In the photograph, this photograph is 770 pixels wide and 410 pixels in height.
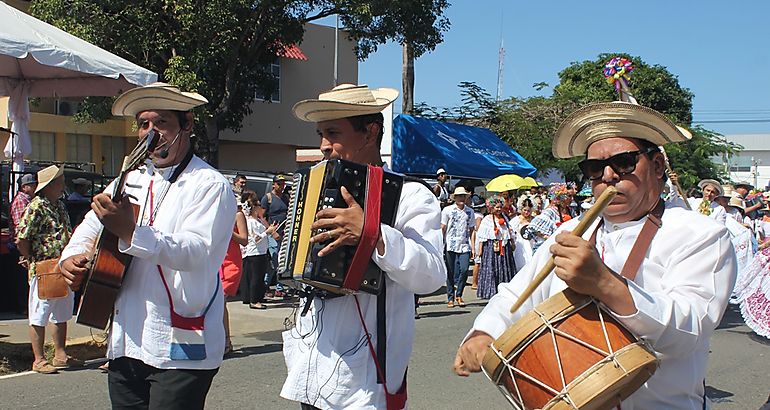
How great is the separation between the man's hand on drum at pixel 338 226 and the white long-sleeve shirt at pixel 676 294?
579 mm

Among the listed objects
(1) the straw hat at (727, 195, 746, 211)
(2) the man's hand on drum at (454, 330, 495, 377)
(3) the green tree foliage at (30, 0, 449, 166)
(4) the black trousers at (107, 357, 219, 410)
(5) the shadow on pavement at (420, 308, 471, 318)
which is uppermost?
(3) the green tree foliage at (30, 0, 449, 166)

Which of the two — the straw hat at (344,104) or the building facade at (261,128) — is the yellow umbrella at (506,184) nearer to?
the building facade at (261,128)

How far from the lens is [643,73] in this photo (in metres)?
41.7

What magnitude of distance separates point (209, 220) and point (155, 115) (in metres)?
0.60

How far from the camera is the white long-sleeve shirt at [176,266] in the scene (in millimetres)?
3469

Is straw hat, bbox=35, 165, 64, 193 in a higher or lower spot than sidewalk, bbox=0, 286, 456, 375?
higher

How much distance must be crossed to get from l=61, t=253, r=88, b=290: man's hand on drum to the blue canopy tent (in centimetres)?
1498

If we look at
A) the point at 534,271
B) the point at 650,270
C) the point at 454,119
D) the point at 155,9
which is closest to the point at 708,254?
the point at 650,270

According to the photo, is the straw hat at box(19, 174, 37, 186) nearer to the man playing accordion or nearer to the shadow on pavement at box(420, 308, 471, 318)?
the shadow on pavement at box(420, 308, 471, 318)

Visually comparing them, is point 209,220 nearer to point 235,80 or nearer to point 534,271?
point 534,271

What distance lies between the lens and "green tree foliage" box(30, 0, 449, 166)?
17.6 m

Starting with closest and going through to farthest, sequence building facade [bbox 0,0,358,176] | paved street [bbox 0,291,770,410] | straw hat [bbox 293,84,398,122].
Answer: straw hat [bbox 293,84,398,122]
paved street [bbox 0,291,770,410]
building facade [bbox 0,0,358,176]

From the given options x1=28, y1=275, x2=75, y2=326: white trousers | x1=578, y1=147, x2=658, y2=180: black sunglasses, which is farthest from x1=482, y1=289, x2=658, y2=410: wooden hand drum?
x1=28, y1=275, x2=75, y2=326: white trousers

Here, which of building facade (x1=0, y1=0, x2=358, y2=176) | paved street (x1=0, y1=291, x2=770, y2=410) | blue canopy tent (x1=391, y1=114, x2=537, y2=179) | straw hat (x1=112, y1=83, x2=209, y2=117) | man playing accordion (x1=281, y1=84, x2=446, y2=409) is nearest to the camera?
man playing accordion (x1=281, y1=84, x2=446, y2=409)
